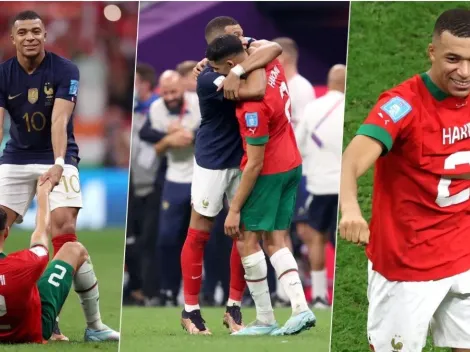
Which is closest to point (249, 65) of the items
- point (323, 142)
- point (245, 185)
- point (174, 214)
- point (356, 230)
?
point (245, 185)

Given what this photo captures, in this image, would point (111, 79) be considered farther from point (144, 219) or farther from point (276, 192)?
point (276, 192)

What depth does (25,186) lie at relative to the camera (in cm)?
458

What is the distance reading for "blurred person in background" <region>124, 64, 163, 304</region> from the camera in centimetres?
451

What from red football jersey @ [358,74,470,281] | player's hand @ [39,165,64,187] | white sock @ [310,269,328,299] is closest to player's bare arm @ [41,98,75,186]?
player's hand @ [39,165,64,187]

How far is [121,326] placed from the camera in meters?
4.51

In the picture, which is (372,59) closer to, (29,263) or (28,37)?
(28,37)

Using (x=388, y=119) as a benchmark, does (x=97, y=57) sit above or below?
above

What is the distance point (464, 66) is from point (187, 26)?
6.00ft

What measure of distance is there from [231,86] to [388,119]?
1291 millimetres

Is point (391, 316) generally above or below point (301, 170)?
below

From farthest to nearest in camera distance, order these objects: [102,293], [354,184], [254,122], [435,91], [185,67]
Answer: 1. [102,293]
2. [185,67]
3. [254,122]
4. [435,91]
5. [354,184]

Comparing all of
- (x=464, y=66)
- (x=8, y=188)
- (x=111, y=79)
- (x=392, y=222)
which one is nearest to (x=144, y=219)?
(x=8, y=188)

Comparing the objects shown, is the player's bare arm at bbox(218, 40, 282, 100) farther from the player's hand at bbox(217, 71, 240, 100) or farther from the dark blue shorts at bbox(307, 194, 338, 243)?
the dark blue shorts at bbox(307, 194, 338, 243)

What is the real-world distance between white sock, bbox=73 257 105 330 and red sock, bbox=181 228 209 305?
420 millimetres
